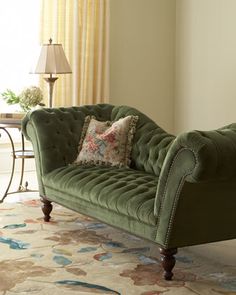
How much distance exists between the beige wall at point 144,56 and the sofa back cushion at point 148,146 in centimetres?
257

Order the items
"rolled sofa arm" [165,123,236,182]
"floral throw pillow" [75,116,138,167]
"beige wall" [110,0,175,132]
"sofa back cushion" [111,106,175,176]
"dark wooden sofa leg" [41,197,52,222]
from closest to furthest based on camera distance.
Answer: "rolled sofa arm" [165,123,236,182] < "sofa back cushion" [111,106,175,176] < "floral throw pillow" [75,116,138,167] < "dark wooden sofa leg" [41,197,52,222] < "beige wall" [110,0,175,132]

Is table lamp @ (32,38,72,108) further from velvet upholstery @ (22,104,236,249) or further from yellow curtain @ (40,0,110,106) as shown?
yellow curtain @ (40,0,110,106)

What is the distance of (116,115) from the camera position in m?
4.68

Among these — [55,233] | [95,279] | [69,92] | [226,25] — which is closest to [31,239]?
[55,233]

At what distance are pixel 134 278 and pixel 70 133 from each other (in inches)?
65.7

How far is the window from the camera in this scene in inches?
259

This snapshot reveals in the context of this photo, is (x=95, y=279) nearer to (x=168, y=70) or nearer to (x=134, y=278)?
(x=134, y=278)

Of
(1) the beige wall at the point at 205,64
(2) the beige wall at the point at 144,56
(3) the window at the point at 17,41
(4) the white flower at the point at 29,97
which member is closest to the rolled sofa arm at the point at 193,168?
(4) the white flower at the point at 29,97

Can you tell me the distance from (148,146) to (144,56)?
10.4 ft

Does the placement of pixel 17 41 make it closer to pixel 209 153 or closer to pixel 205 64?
pixel 205 64

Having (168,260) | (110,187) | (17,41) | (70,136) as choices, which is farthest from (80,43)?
(168,260)

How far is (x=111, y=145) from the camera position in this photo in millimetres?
4309

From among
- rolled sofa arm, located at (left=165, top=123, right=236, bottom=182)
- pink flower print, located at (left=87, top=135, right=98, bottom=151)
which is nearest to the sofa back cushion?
pink flower print, located at (left=87, top=135, right=98, bottom=151)

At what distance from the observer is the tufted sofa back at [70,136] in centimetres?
418
